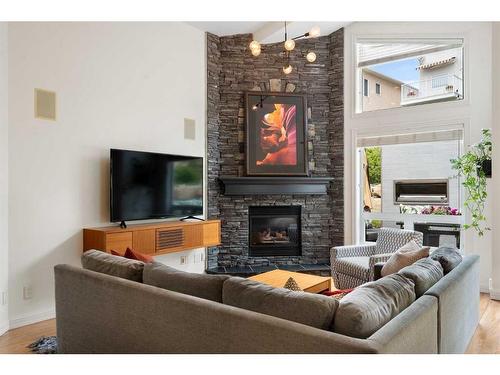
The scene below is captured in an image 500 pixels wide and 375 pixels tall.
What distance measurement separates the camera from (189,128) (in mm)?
5270

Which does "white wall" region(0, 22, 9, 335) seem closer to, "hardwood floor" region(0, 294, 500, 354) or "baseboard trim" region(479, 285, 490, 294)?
"hardwood floor" region(0, 294, 500, 354)

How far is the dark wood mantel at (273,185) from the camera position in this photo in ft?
18.0

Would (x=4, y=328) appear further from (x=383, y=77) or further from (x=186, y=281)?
(x=383, y=77)

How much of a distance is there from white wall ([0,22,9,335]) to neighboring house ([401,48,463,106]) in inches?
193

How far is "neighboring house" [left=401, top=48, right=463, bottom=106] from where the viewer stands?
16.4 ft

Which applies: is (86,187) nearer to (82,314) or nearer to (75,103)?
(75,103)

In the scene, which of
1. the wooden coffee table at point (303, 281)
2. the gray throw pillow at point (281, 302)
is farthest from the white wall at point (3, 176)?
the gray throw pillow at point (281, 302)

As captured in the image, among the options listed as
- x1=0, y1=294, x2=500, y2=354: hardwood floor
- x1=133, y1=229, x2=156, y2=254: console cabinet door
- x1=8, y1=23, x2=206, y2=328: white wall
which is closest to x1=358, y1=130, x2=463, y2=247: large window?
x1=0, y1=294, x2=500, y2=354: hardwood floor

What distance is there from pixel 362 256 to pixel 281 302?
315 centimetres

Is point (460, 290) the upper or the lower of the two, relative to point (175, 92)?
lower

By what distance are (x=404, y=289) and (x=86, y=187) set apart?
343cm

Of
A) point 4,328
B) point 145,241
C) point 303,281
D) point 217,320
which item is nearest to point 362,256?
point 303,281

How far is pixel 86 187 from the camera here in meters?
4.08
